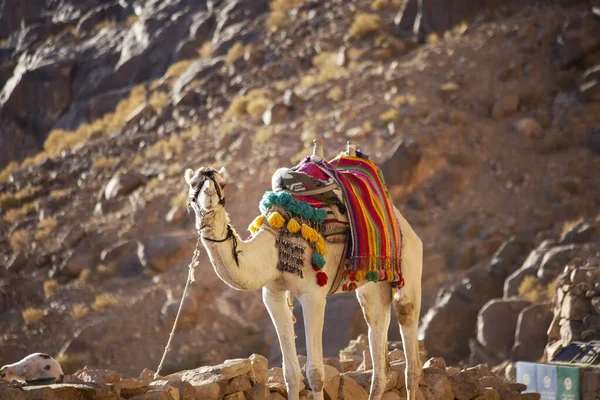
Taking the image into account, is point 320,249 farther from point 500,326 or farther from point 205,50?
point 205,50

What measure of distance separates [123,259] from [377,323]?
553 inches

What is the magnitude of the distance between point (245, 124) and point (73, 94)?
43.1ft

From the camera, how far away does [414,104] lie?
25.2 m

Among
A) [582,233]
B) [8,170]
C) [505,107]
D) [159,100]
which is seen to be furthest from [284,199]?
[8,170]

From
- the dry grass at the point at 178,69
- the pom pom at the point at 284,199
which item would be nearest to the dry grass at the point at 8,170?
the dry grass at the point at 178,69

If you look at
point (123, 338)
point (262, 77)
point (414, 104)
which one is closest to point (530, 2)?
point (414, 104)

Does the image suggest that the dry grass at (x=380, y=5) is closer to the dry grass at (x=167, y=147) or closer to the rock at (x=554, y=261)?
the dry grass at (x=167, y=147)

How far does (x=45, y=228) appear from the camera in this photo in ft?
89.1

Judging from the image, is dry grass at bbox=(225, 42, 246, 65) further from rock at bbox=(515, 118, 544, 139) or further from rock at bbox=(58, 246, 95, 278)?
rock at bbox=(515, 118, 544, 139)

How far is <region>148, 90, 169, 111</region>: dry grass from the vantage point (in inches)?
1294

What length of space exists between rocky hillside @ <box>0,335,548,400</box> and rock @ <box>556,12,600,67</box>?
16.1 meters

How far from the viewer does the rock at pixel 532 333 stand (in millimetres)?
16438

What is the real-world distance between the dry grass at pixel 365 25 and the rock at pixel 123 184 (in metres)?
9.33

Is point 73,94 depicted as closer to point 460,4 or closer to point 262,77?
point 262,77
